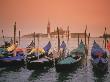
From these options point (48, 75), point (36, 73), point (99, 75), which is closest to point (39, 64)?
point (36, 73)

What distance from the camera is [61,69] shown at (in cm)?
2603

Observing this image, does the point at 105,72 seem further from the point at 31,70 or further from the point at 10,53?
the point at 10,53

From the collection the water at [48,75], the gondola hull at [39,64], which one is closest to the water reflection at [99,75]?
the water at [48,75]

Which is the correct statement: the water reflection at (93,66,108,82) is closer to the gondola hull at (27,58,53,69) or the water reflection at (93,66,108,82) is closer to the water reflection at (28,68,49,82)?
the gondola hull at (27,58,53,69)

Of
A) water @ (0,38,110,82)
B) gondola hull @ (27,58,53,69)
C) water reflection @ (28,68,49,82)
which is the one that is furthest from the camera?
gondola hull @ (27,58,53,69)

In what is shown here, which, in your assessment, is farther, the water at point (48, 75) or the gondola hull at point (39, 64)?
the gondola hull at point (39, 64)

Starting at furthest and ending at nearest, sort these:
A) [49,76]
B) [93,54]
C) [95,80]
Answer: [93,54], [49,76], [95,80]

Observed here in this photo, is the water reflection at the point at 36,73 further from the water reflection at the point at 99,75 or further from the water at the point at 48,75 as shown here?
the water reflection at the point at 99,75

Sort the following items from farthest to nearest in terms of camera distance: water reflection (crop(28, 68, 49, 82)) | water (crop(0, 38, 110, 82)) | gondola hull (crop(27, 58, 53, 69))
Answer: gondola hull (crop(27, 58, 53, 69)) < water reflection (crop(28, 68, 49, 82)) < water (crop(0, 38, 110, 82))

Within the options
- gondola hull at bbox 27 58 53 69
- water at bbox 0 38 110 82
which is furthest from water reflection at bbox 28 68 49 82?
gondola hull at bbox 27 58 53 69

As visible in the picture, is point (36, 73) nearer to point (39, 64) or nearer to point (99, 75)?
point (39, 64)

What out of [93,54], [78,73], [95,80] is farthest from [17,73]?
[93,54]

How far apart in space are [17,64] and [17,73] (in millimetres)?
2255

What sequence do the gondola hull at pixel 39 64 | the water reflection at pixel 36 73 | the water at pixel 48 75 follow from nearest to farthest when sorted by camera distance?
the water at pixel 48 75 < the water reflection at pixel 36 73 < the gondola hull at pixel 39 64
